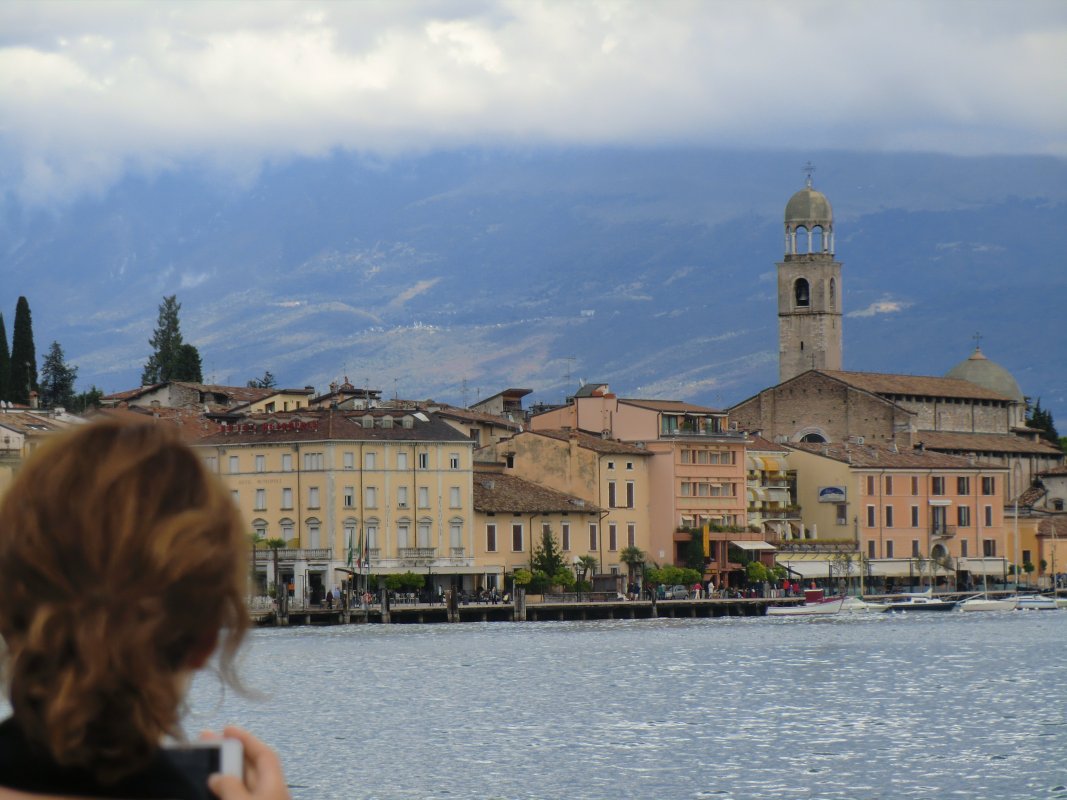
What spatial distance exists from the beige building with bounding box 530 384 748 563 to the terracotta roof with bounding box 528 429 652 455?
4.51 feet

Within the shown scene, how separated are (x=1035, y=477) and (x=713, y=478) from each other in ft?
116

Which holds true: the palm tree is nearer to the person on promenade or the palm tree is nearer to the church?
the church

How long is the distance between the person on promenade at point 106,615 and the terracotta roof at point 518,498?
288 feet

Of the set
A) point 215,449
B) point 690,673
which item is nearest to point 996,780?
point 690,673

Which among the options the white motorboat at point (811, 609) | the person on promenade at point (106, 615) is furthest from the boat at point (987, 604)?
the person on promenade at point (106, 615)

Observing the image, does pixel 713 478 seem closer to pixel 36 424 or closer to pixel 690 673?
pixel 36 424

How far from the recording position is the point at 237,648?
319cm

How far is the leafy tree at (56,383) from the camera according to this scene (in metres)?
124

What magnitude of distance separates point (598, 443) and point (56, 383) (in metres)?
42.4

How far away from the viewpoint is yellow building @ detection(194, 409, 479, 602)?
8688 cm

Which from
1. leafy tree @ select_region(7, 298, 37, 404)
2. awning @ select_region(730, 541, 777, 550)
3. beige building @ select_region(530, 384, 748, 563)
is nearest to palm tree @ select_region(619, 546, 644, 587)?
beige building @ select_region(530, 384, 748, 563)

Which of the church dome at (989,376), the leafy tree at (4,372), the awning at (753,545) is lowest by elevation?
A: the awning at (753,545)

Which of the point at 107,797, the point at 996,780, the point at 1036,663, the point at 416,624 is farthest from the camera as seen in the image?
the point at 416,624

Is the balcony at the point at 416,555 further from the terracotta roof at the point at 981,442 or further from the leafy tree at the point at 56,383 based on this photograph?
the terracotta roof at the point at 981,442
